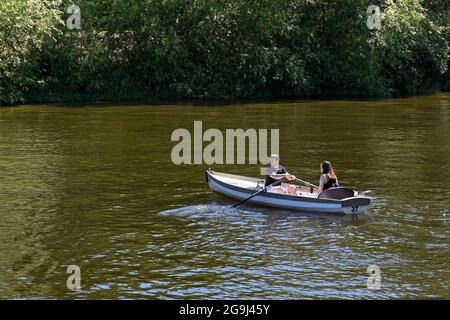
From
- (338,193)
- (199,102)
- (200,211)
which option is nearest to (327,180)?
(338,193)

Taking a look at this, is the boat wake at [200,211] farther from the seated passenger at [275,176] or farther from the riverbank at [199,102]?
the riverbank at [199,102]

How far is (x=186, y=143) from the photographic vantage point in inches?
1230

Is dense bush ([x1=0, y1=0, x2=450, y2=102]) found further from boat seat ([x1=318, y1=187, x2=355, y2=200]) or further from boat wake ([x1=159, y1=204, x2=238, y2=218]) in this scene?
boat seat ([x1=318, y1=187, x2=355, y2=200])

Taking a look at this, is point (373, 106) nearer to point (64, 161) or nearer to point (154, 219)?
point (64, 161)

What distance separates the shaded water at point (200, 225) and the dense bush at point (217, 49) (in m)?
16.7

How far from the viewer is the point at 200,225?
1873 cm

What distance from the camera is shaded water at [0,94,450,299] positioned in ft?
48.1

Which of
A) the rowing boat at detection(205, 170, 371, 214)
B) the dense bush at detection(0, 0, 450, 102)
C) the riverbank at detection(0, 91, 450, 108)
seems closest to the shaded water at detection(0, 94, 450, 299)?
the rowing boat at detection(205, 170, 371, 214)

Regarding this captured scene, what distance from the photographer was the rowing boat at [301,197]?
1922 centimetres

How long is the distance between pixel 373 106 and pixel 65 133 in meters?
20.1

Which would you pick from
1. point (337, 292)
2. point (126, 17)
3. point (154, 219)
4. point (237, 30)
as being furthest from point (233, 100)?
point (337, 292)

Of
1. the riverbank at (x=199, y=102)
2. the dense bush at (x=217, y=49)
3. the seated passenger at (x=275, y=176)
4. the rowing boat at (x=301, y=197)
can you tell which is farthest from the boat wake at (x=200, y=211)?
the dense bush at (x=217, y=49)

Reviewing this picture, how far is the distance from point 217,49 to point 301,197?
3336 centimetres

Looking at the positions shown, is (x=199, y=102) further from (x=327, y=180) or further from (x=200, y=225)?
(x=200, y=225)
